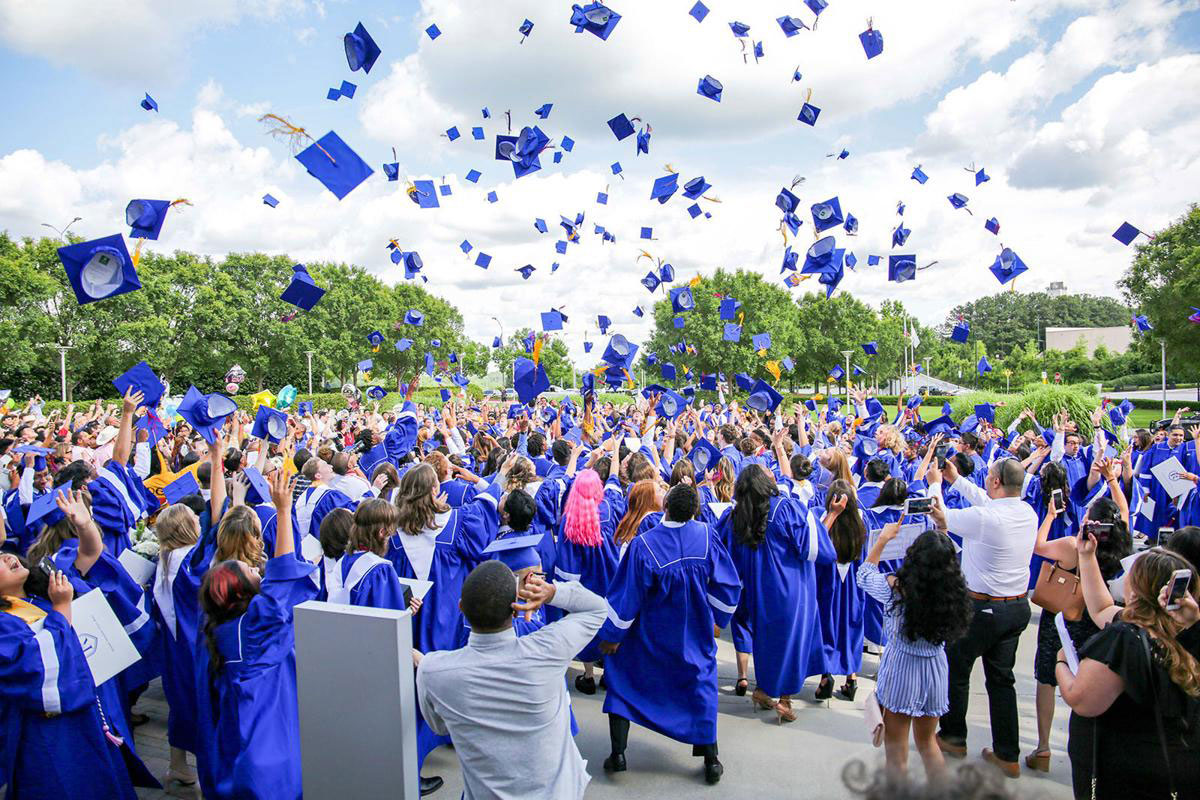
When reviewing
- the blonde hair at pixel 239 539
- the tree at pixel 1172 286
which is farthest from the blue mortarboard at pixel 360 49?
the tree at pixel 1172 286

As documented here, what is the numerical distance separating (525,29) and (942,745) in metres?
10.1

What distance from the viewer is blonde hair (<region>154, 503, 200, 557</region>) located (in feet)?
14.1

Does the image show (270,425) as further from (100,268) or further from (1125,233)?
(1125,233)

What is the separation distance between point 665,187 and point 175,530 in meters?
10.2

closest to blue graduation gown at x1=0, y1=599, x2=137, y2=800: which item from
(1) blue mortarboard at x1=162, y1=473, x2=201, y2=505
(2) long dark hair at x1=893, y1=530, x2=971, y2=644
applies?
(1) blue mortarboard at x1=162, y1=473, x2=201, y2=505

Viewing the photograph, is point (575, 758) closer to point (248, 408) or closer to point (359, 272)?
point (248, 408)

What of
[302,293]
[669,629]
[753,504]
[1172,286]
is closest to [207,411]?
[302,293]

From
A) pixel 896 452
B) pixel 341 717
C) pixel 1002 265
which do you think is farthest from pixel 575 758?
pixel 1002 265

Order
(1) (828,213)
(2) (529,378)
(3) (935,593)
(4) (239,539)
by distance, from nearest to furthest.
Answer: (3) (935,593)
(4) (239,539)
(2) (529,378)
(1) (828,213)

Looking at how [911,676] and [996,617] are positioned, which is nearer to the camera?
[911,676]

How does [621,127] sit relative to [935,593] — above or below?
above

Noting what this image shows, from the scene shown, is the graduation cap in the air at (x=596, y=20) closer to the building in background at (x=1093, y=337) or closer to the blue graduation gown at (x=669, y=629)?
the blue graduation gown at (x=669, y=629)

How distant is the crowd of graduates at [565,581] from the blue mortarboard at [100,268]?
0.85 metres

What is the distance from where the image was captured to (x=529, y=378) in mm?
8695
